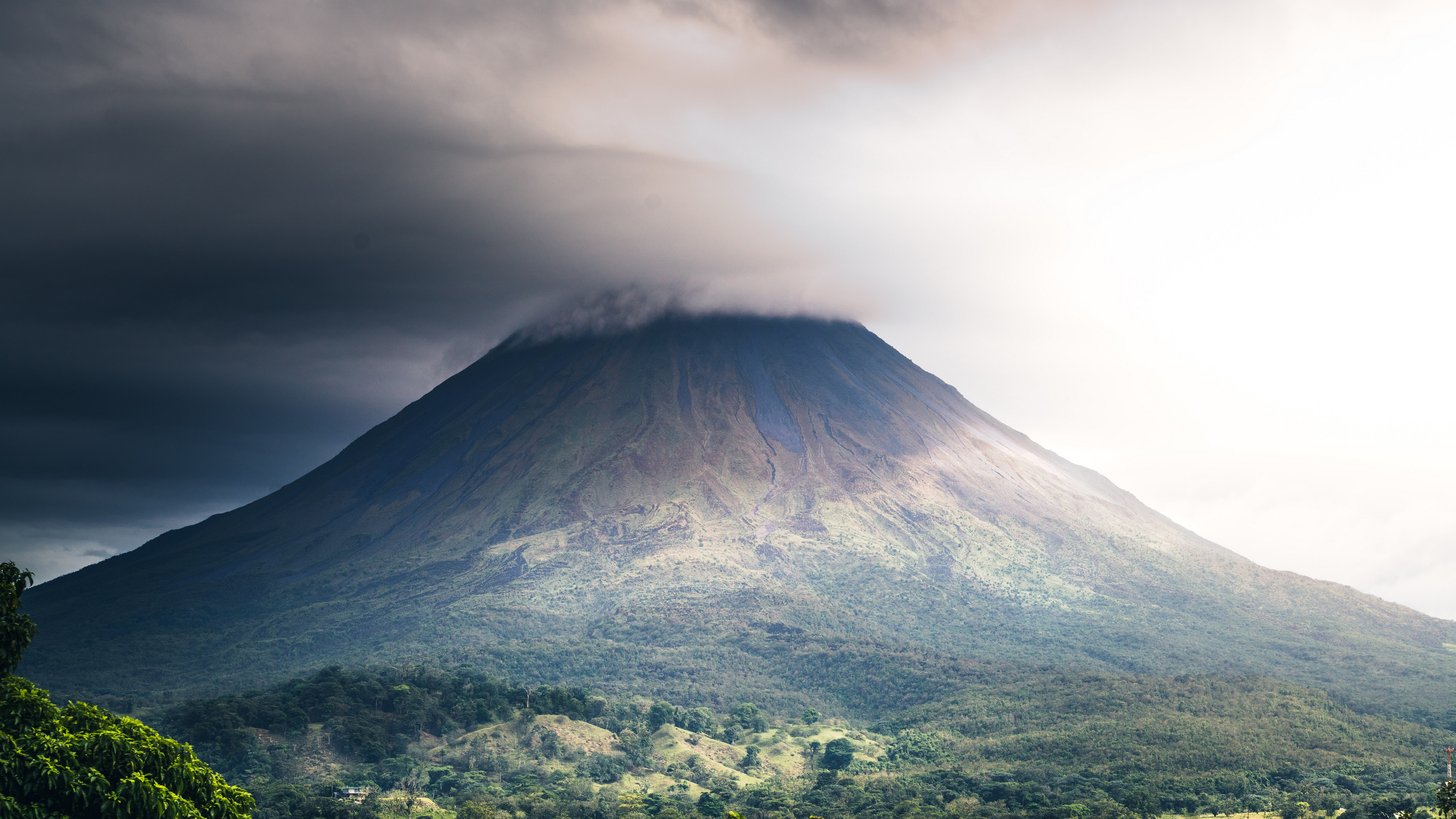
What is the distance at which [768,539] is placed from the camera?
152375 millimetres

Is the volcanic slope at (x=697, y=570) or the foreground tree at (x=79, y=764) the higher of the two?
the volcanic slope at (x=697, y=570)

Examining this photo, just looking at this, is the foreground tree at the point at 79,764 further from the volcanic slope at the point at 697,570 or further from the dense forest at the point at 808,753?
the volcanic slope at the point at 697,570

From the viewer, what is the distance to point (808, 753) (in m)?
86.1

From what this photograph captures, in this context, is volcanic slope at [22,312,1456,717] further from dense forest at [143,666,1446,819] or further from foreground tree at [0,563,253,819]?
foreground tree at [0,563,253,819]

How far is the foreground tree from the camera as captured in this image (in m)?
17.3

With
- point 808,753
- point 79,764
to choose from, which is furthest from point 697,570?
point 79,764

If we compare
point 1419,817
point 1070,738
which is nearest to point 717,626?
point 1070,738

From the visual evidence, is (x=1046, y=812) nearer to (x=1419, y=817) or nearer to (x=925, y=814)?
(x=925, y=814)

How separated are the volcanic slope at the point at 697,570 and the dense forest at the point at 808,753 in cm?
1911

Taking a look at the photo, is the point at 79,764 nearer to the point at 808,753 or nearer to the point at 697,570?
the point at 808,753

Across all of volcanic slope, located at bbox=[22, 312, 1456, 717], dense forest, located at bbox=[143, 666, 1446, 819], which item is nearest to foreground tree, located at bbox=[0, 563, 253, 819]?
dense forest, located at bbox=[143, 666, 1446, 819]

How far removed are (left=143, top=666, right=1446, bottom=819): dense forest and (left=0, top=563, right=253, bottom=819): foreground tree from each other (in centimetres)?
3947

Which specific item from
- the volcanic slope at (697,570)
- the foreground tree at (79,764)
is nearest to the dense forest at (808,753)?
the volcanic slope at (697,570)

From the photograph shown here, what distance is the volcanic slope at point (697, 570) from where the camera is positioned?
389ft
